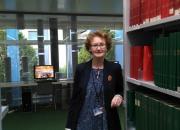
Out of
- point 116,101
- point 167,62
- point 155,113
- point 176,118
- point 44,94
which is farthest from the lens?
point 44,94

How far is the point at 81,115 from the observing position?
2408 mm

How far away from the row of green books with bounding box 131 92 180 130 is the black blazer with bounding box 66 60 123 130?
186 mm

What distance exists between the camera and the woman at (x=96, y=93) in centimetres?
233

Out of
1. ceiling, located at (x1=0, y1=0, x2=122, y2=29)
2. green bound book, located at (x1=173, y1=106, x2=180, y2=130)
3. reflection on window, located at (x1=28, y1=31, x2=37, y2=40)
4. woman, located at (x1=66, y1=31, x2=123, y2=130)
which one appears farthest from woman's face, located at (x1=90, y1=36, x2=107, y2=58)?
reflection on window, located at (x1=28, y1=31, x2=37, y2=40)

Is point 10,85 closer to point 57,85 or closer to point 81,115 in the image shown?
point 57,85

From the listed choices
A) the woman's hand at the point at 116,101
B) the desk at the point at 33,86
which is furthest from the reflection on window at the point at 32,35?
the woman's hand at the point at 116,101

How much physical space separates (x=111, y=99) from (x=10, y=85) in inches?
255

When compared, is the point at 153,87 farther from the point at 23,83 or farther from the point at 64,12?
the point at 64,12

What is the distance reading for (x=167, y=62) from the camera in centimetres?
177

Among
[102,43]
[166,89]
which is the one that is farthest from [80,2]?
[166,89]

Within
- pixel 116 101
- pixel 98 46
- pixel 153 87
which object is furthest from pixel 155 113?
pixel 98 46

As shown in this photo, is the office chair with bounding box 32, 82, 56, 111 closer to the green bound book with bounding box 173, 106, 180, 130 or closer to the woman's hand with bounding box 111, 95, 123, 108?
the woman's hand with bounding box 111, 95, 123, 108

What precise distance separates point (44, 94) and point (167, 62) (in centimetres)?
706

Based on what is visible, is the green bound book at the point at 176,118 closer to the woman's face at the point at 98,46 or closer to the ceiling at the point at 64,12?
the woman's face at the point at 98,46
